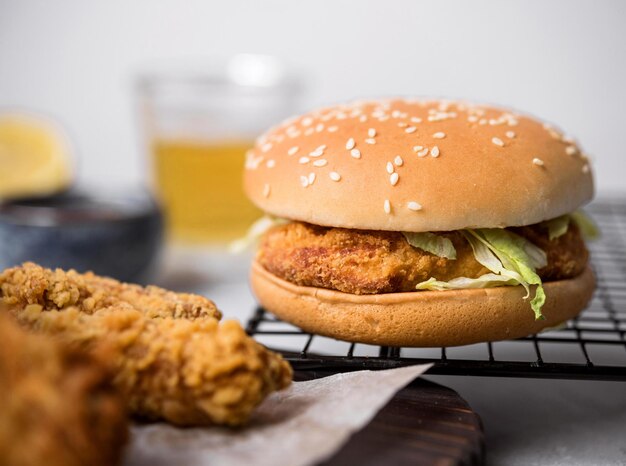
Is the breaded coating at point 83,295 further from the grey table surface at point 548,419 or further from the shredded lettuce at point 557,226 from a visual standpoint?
the shredded lettuce at point 557,226

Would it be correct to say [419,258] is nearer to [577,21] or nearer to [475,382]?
[475,382]

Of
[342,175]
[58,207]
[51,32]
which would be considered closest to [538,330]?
[342,175]

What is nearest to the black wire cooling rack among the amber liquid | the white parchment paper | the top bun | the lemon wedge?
the white parchment paper

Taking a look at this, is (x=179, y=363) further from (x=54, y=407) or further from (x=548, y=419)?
(x=548, y=419)

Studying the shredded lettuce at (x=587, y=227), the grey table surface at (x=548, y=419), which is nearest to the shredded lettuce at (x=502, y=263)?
the grey table surface at (x=548, y=419)

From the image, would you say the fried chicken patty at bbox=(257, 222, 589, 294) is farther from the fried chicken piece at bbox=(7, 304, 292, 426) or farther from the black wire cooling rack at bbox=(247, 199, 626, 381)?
the fried chicken piece at bbox=(7, 304, 292, 426)

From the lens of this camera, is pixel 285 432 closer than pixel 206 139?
Yes

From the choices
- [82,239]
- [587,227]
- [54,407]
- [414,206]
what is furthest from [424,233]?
[82,239]
